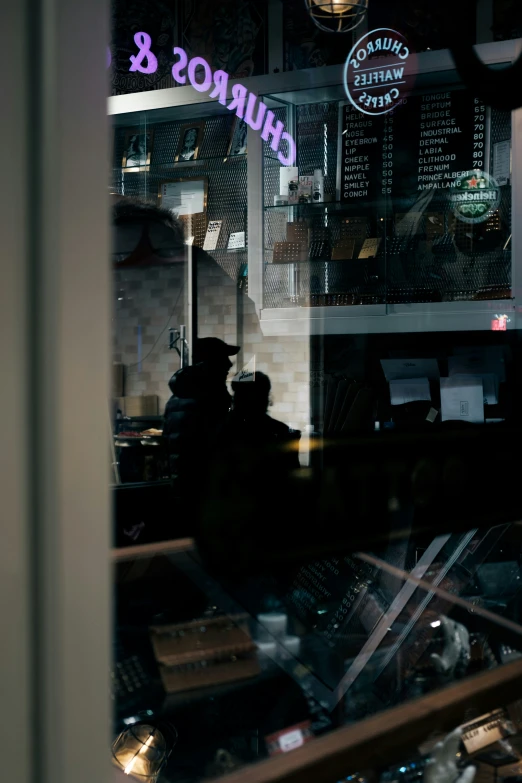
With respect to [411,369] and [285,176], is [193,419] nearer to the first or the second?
[411,369]

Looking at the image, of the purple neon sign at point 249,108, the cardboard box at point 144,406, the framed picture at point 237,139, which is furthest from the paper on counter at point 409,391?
the cardboard box at point 144,406

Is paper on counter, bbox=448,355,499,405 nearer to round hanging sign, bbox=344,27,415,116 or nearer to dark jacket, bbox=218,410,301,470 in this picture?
dark jacket, bbox=218,410,301,470

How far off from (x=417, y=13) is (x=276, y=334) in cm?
146

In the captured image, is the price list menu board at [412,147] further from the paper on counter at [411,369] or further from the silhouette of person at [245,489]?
the silhouette of person at [245,489]

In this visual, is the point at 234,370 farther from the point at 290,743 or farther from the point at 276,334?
the point at 290,743

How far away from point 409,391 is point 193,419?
1.50m

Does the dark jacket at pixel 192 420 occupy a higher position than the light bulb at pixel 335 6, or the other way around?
the light bulb at pixel 335 6

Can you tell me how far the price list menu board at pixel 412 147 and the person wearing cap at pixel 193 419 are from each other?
1.37 m

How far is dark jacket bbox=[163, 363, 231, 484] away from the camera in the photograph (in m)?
1.56

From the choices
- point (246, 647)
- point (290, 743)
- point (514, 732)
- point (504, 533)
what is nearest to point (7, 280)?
point (290, 743)

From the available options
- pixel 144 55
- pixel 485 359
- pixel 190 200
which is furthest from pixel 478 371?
pixel 144 55

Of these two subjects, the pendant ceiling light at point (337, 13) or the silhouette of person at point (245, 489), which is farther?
the pendant ceiling light at point (337, 13)

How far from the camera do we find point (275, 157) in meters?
3.21

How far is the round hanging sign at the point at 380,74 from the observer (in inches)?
121
